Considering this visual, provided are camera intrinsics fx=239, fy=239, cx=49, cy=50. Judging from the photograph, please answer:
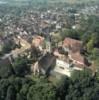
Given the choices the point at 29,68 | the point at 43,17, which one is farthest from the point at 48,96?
the point at 43,17

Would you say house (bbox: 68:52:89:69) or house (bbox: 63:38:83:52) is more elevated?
house (bbox: 63:38:83:52)

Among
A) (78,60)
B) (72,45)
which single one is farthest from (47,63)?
(72,45)

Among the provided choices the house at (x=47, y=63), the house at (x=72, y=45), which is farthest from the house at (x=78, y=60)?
the house at (x=47, y=63)

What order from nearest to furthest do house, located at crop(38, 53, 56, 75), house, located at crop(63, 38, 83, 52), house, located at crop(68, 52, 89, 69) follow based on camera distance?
1. house, located at crop(38, 53, 56, 75)
2. house, located at crop(68, 52, 89, 69)
3. house, located at crop(63, 38, 83, 52)

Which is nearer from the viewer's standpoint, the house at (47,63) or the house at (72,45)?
the house at (47,63)

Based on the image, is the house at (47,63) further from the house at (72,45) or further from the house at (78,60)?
the house at (72,45)

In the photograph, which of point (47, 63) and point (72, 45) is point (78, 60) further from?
point (72, 45)

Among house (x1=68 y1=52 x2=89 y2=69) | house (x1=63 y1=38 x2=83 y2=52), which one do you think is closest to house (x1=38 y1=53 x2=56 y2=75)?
house (x1=68 y1=52 x2=89 y2=69)

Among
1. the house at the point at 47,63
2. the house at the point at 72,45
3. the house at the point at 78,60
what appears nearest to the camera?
the house at the point at 47,63

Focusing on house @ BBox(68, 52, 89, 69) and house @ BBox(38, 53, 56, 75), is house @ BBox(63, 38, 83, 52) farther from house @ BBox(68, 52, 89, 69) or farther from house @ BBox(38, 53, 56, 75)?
house @ BBox(38, 53, 56, 75)

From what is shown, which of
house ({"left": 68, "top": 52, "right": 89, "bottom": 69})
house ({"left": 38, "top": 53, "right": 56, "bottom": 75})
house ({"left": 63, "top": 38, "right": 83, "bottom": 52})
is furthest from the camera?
house ({"left": 63, "top": 38, "right": 83, "bottom": 52})

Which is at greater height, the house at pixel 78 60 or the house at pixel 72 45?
the house at pixel 72 45
